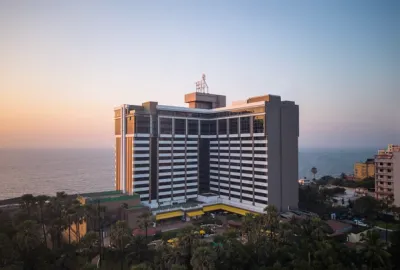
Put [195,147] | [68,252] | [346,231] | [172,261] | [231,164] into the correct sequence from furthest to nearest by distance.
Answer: [195,147], [231,164], [346,231], [68,252], [172,261]

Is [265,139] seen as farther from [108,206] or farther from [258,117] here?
[108,206]

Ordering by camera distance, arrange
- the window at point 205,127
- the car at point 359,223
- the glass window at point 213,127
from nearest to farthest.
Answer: the car at point 359,223, the glass window at point 213,127, the window at point 205,127

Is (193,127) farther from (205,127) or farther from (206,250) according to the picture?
(206,250)

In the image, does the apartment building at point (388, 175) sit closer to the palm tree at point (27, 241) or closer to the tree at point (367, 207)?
the tree at point (367, 207)

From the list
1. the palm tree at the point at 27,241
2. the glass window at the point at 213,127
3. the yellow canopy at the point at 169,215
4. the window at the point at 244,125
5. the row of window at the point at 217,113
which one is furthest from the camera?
the glass window at the point at 213,127

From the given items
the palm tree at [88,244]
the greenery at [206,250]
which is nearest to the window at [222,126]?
the greenery at [206,250]

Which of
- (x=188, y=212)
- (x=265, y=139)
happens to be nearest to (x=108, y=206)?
(x=188, y=212)

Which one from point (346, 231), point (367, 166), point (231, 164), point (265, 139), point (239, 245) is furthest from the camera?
point (367, 166)
